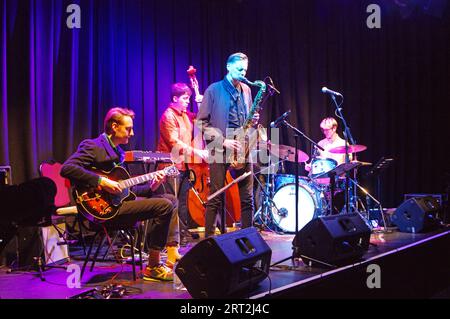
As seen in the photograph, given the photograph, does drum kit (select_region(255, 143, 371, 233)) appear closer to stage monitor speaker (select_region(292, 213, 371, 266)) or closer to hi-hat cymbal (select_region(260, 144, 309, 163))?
hi-hat cymbal (select_region(260, 144, 309, 163))

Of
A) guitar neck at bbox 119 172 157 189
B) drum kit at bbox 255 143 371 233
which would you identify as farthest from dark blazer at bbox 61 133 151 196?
drum kit at bbox 255 143 371 233

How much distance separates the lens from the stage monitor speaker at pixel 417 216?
19.1 ft

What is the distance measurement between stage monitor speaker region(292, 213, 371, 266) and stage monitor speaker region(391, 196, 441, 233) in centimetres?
205

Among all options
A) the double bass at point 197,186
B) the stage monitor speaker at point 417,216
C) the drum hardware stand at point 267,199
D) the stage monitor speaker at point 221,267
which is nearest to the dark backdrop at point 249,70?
the double bass at point 197,186

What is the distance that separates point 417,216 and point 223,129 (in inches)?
122

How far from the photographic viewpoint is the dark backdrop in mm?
4977

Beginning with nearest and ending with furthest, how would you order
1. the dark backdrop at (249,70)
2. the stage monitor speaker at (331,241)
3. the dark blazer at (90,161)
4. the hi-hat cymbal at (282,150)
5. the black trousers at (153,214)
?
the dark blazer at (90,161) < the black trousers at (153,214) < the stage monitor speaker at (331,241) < the dark backdrop at (249,70) < the hi-hat cymbal at (282,150)

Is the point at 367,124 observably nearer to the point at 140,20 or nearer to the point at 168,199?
the point at 140,20

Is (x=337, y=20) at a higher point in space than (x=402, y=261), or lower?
higher

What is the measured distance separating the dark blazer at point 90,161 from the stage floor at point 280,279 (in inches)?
31.5

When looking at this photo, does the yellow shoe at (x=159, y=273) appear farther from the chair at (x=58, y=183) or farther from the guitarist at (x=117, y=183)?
the chair at (x=58, y=183)

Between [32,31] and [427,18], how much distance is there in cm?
701

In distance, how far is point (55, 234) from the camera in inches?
177
